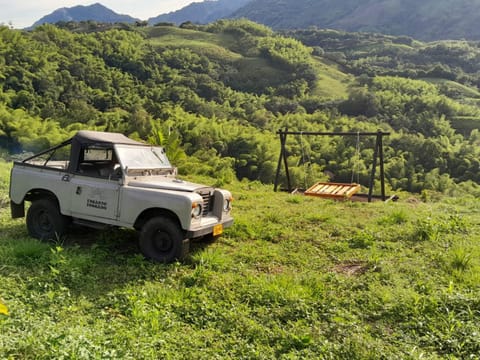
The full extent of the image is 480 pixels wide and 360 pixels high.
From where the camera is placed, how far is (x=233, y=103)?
52.1m

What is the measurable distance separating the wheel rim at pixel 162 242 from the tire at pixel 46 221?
156 cm

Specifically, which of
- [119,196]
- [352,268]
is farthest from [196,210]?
[352,268]

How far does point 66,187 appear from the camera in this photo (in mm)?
5926

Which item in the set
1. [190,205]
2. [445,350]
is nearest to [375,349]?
[445,350]

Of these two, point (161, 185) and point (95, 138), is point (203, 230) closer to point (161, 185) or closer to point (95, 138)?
point (161, 185)

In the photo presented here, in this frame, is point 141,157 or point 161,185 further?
point 141,157

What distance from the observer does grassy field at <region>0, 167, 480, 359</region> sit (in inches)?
140

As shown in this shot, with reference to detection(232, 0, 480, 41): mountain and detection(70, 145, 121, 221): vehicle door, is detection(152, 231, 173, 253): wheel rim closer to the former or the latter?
detection(70, 145, 121, 221): vehicle door

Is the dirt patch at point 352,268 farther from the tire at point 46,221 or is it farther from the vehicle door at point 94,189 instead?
the tire at point 46,221

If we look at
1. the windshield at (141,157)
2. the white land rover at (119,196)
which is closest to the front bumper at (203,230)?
the white land rover at (119,196)

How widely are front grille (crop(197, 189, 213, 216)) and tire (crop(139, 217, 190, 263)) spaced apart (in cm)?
63

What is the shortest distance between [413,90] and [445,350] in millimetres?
62709

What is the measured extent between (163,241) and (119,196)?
0.89m

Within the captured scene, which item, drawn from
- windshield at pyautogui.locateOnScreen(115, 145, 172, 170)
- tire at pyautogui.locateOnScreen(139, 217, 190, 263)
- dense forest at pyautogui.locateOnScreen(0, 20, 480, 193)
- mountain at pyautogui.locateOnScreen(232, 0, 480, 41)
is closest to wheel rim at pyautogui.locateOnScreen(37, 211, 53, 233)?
windshield at pyautogui.locateOnScreen(115, 145, 172, 170)
